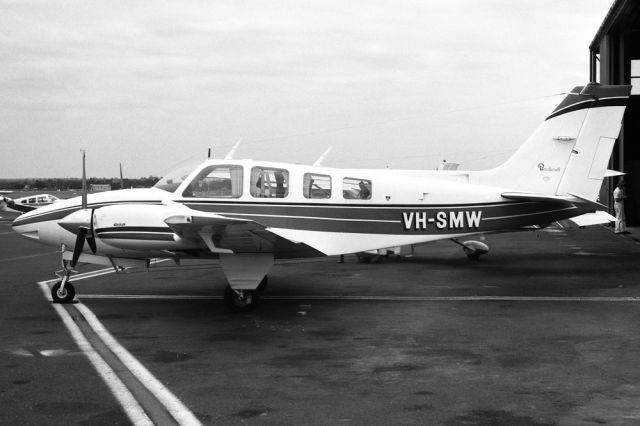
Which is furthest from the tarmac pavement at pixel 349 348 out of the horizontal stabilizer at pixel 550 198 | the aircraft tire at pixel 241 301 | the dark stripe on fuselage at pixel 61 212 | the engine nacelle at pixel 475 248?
the engine nacelle at pixel 475 248

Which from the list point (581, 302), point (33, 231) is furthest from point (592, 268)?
point (33, 231)

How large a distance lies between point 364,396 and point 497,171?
34.6 feet

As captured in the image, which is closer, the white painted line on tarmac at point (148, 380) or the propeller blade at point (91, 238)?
the white painted line on tarmac at point (148, 380)

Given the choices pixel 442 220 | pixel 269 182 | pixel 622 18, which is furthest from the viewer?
pixel 622 18

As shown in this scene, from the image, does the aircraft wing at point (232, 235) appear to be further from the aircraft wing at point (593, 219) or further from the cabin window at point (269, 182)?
the aircraft wing at point (593, 219)

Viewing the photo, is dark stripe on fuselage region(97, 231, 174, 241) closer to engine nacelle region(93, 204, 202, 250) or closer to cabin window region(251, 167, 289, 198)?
engine nacelle region(93, 204, 202, 250)

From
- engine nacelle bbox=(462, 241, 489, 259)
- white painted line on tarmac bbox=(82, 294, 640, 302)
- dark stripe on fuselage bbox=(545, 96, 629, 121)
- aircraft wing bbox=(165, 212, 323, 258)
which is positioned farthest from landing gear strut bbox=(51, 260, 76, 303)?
dark stripe on fuselage bbox=(545, 96, 629, 121)

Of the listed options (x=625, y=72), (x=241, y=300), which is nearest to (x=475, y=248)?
(x=241, y=300)

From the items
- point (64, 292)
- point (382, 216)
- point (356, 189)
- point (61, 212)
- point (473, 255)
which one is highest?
point (356, 189)

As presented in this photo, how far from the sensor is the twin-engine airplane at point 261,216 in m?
10.2

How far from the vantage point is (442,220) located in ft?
40.7

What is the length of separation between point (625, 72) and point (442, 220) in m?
22.4

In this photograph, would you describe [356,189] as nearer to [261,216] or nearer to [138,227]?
[261,216]

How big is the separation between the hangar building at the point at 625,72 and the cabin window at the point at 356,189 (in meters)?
18.6
